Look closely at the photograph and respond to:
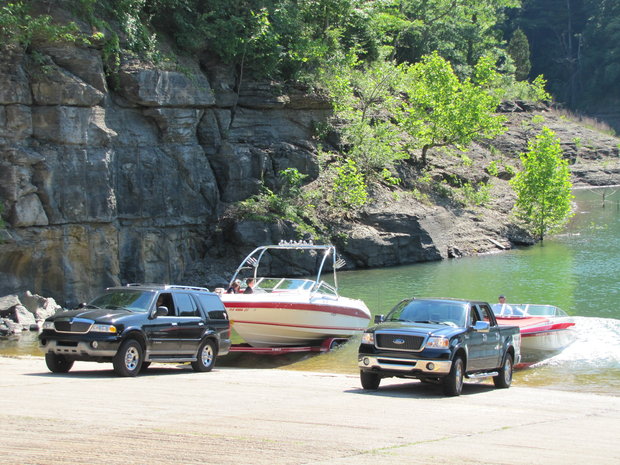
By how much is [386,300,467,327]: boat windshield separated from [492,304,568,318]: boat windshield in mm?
9763

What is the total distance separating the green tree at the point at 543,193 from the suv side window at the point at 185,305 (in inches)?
1713

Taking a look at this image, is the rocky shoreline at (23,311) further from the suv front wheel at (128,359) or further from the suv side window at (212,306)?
the suv front wheel at (128,359)

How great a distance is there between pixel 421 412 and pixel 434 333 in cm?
256

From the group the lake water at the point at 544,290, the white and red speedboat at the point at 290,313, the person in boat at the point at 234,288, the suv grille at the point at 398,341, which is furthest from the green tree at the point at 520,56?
the suv grille at the point at 398,341

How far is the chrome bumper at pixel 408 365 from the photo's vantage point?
1400cm

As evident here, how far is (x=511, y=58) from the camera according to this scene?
100 meters

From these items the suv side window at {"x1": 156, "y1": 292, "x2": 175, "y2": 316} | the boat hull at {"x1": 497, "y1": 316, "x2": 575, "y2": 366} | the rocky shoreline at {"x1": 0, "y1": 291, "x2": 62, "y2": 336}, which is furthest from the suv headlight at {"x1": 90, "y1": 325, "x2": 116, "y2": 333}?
the rocky shoreline at {"x1": 0, "y1": 291, "x2": 62, "y2": 336}

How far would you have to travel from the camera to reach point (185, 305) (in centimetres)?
1750

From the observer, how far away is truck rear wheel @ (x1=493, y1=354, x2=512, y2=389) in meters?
16.4

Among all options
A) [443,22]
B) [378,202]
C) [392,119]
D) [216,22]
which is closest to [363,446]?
[216,22]

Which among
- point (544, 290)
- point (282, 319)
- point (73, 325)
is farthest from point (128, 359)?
point (544, 290)

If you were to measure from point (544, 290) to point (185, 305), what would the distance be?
2229cm

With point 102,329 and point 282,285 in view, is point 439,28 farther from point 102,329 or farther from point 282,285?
point 102,329

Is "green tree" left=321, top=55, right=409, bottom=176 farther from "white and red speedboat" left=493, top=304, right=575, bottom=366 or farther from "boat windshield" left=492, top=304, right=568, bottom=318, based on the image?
"white and red speedboat" left=493, top=304, right=575, bottom=366
